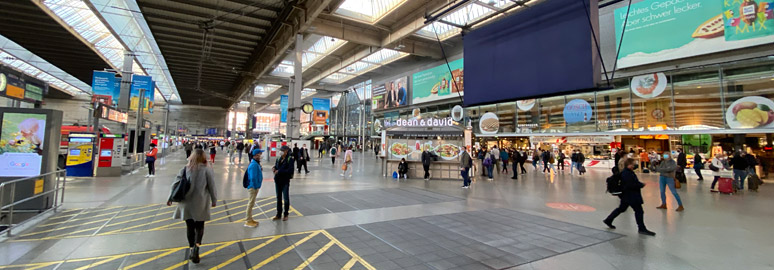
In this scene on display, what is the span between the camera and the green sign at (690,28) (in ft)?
46.8

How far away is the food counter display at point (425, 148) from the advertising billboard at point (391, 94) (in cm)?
2130

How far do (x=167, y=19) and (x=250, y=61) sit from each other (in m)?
9.46

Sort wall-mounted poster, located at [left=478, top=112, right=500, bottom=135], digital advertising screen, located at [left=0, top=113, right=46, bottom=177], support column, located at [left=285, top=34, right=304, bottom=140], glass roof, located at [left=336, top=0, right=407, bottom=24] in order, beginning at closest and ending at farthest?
1. digital advertising screen, located at [left=0, top=113, right=46, bottom=177]
2. glass roof, located at [left=336, top=0, right=407, bottom=24]
3. support column, located at [left=285, top=34, right=304, bottom=140]
4. wall-mounted poster, located at [left=478, top=112, right=500, bottom=135]

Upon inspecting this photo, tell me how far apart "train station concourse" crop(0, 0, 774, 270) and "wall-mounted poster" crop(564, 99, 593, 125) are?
0.12 m

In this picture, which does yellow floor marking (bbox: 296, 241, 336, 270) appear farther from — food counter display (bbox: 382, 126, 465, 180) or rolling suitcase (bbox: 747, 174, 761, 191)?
rolling suitcase (bbox: 747, 174, 761, 191)

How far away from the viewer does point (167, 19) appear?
17.9m

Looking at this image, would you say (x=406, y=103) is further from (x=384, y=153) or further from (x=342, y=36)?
(x=384, y=153)

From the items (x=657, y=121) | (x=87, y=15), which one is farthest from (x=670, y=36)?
(x=87, y=15)

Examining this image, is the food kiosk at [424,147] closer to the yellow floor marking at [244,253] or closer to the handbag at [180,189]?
the yellow floor marking at [244,253]

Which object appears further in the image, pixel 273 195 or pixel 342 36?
pixel 342 36

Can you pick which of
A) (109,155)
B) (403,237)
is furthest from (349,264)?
(109,155)

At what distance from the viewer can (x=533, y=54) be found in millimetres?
5555

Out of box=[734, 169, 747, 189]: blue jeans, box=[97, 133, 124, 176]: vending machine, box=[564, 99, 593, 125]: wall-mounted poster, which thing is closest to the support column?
box=[97, 133, 124, 176]: vending machine

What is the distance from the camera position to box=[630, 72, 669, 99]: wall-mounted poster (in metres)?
18.1
